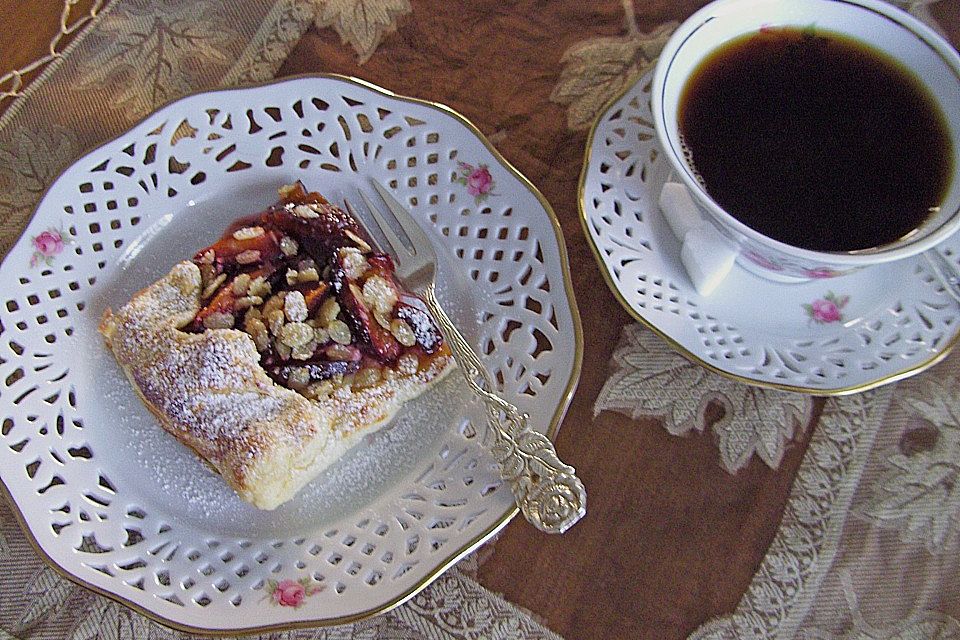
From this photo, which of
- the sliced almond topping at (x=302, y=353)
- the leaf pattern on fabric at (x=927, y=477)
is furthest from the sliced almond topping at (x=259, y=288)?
the leaf pattern on fabric at (x=927, y=477)

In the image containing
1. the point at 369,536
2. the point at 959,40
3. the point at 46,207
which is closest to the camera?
the point at 369,536

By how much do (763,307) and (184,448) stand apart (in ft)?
3.05

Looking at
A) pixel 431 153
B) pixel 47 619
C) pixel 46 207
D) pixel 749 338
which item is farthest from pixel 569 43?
pixel 47 619

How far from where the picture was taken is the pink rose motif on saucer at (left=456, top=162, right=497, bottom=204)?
4.12ft

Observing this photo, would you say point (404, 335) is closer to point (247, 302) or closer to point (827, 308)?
point (247, 302)

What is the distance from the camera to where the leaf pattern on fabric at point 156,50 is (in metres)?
1.44

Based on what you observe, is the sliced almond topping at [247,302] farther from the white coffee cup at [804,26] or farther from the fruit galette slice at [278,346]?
the white coffee cup at [804,26]

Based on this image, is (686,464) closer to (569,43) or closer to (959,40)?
(569,43)

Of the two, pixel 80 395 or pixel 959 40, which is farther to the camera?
pixel 959 40

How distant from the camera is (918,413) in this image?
1169mm

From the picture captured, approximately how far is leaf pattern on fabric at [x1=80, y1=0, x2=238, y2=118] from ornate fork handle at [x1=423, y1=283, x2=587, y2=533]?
89 centimetres

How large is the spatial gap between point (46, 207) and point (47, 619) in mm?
642

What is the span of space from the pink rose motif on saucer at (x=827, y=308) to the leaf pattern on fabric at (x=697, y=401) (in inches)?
5.0

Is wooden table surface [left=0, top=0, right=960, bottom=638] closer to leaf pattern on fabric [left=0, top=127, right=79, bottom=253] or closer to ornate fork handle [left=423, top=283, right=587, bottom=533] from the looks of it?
ornate fork handle [left=423, top=283, right=587, bottom=533]
